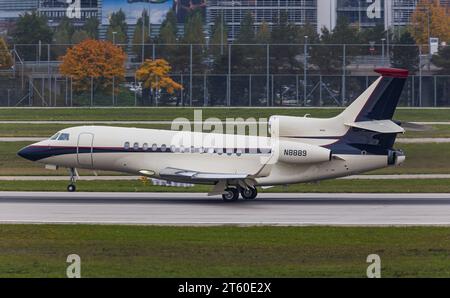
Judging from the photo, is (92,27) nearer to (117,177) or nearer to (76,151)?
(117,177)

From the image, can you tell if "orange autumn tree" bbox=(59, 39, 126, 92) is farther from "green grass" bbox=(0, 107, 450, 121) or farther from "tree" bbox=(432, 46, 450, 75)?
"tree" bbox=(432, 46, 450, 75)

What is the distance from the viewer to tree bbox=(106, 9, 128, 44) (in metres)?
110

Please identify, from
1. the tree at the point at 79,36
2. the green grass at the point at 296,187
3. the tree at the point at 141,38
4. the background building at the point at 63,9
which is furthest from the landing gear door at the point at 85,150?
the background building at the point at 63,9

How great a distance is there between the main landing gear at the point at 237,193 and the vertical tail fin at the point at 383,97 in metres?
4.83

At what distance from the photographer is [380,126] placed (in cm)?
3941

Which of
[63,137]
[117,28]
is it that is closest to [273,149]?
[63,137]

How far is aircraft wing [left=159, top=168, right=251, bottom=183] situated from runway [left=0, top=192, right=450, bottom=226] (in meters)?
0.83

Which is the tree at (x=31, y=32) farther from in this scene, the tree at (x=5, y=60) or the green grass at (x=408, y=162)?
the green grass at (x=408, y=162)

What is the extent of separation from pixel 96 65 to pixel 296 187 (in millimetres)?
50416

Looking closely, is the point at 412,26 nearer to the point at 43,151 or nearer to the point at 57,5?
the point at 57,5

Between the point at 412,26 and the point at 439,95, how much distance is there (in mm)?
26697

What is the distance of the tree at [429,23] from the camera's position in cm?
11150
